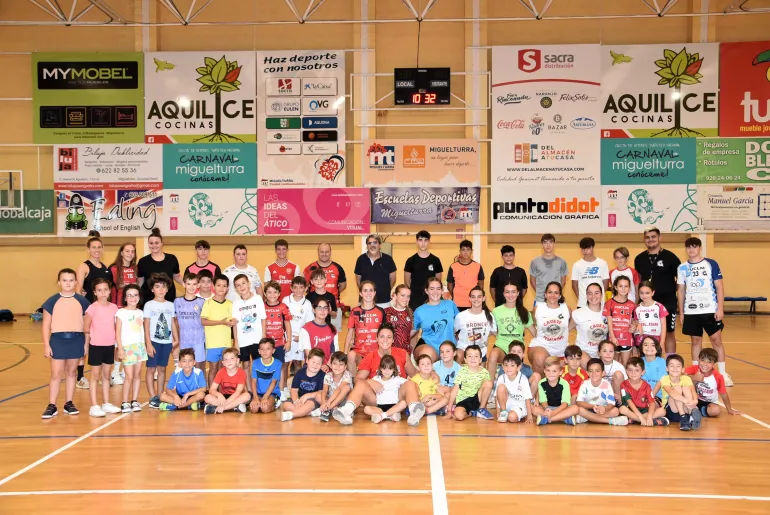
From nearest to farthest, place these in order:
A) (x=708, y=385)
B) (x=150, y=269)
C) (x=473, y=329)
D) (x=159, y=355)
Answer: (x=708, y=385) < (x=159, y=355) < (x=473, y=329) < (x=150, y=269)

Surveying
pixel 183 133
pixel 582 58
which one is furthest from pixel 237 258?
pixel 582 58

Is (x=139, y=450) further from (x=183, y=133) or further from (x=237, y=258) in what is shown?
(x=183, y=133)

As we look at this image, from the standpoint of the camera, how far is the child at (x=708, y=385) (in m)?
7.02

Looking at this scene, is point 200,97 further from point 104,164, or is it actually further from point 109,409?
point 109,409

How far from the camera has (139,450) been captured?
235 inches

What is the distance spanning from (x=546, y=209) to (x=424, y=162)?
276 cm

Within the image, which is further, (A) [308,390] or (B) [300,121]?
(B) [300,121]

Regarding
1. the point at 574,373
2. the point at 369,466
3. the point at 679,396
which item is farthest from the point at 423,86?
the point at 369,466

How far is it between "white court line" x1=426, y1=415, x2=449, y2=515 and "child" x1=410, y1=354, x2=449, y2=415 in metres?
0.24

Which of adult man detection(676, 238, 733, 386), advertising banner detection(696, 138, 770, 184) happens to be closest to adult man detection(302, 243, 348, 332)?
adult man detection(676, 238, 733, 386)

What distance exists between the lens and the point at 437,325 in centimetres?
808

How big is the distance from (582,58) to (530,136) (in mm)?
1964

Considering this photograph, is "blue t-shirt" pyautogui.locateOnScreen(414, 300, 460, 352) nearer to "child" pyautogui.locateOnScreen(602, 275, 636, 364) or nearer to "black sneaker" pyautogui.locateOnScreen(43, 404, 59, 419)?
"child" pyautogui.locateOnScreen(602, 275, 636, 364)

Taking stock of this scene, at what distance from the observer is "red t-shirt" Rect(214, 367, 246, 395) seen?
7.49 m
